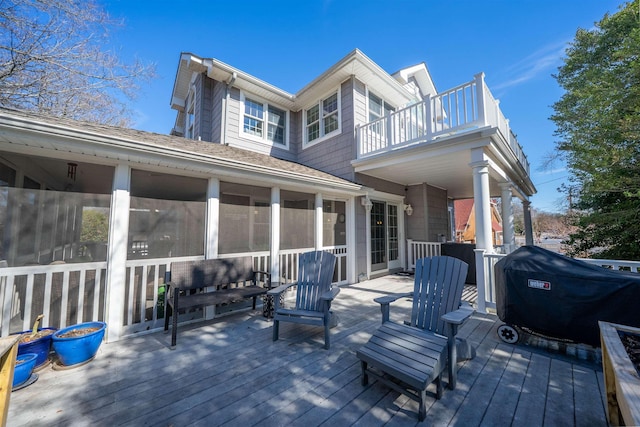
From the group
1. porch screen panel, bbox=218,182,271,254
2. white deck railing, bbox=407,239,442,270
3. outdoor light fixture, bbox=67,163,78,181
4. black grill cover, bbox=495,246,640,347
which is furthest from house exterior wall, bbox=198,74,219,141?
black grill cover, bbox=495,246,640,347

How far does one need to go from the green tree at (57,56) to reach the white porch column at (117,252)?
4334 mm

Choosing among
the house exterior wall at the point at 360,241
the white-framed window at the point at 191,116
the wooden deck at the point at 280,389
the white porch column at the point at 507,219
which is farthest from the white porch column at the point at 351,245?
the white-framed window at the point at 191,116

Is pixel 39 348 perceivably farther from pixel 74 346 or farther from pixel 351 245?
pixel 351 245

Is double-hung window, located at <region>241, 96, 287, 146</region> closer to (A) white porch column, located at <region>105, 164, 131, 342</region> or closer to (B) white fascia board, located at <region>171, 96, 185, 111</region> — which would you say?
(A) white porch column, located at <region>105, 164, 131, 342</region>

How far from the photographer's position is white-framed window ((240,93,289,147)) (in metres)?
7.00

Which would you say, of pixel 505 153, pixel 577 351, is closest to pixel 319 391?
pixel 577 351

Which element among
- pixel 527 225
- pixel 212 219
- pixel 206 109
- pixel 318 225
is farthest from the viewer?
pixel 527 225

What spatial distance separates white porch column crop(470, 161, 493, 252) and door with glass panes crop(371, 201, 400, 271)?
298 centimetres

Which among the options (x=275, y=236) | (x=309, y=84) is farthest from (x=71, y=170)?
(x=309, y=84)

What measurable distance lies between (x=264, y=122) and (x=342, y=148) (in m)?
2.62

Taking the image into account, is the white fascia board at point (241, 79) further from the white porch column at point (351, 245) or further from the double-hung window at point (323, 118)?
the white porch column at point (351, 245)

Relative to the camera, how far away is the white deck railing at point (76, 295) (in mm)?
2695

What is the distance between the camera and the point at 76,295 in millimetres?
2996

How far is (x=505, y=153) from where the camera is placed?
5180 millimetres
